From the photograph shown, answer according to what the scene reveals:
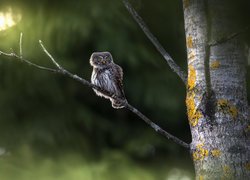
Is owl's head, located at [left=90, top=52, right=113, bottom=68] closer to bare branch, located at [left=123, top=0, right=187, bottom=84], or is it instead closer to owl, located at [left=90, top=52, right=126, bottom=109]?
owl, located at [left=90, top=52, right=126, bottom=109]

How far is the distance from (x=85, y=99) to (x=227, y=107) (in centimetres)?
583

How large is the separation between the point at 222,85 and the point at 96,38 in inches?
202

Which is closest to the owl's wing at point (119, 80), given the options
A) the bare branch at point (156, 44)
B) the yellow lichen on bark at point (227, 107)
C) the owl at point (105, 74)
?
the owl at point (105, 74)

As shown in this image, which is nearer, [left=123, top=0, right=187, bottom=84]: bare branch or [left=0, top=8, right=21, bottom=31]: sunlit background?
[left=123, top=0, right=187, bottom=84]: bare branch

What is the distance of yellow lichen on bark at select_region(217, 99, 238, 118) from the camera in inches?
80.3

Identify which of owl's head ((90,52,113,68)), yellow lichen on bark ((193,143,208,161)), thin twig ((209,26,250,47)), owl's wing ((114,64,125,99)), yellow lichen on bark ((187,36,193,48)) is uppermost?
owl's head ((90,52,113,68))

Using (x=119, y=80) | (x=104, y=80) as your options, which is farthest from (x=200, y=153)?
(x=119, y=80)

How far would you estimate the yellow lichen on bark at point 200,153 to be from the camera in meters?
2.07

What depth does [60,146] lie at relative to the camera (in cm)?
753

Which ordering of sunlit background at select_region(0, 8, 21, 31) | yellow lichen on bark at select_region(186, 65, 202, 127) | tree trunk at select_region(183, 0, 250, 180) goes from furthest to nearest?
sunlit background at select_region(0, 8, 21, 31)
yellow lichen on bark at select_region(186, 65, 202, 127)
tree trunk at select_region(183, 0, 250, 180)

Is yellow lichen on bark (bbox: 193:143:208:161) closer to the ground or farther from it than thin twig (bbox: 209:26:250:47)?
closer to the ground

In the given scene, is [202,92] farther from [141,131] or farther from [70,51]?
[141,131]

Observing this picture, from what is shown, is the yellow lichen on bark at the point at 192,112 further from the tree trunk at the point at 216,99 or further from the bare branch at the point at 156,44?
the bare branch at the point at 156,44

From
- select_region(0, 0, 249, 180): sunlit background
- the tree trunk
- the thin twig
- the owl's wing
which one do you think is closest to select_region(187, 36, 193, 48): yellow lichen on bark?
the tree trunk
